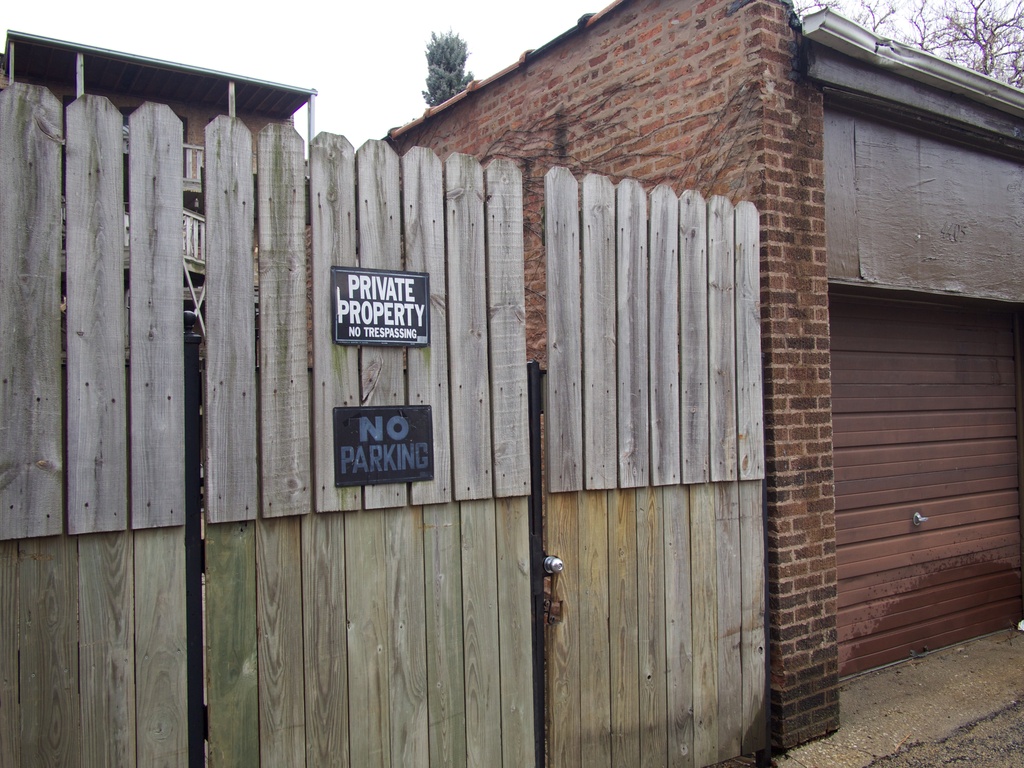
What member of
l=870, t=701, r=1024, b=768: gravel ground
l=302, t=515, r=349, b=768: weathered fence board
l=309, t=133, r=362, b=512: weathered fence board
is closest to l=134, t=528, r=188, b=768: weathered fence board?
l=302, t=515, r=349, b=768: weathered fence board

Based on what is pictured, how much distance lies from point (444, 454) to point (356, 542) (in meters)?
0.50

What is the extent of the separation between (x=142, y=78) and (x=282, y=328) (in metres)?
18.9

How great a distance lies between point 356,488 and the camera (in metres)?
3.21

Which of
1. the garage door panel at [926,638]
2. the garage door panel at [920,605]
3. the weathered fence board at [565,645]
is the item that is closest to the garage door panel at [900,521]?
the garage door panel at [920,605]

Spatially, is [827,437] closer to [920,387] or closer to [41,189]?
[920,387]

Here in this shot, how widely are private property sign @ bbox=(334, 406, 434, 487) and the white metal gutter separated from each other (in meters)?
3.39

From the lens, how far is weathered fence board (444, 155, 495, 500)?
3473mm

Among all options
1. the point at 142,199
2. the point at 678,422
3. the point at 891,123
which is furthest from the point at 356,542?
the point at 891,123

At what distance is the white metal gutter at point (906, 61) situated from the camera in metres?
4.82

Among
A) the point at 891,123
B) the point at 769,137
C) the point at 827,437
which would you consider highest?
the point at 891,123

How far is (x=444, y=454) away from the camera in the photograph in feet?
11.2

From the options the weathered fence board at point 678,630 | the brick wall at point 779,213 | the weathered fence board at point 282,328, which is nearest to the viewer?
the weathered fence board at point 282,328

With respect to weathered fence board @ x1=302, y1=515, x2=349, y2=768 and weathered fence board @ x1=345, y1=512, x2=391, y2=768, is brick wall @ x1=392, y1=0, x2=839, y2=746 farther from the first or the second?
weathered fence board @ x1=302, y1=515, x2=349, y2=768

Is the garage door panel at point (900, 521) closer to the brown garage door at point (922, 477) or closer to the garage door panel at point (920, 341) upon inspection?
the brown garage door at point (922, 477)
